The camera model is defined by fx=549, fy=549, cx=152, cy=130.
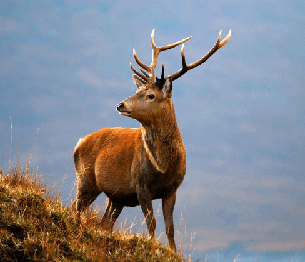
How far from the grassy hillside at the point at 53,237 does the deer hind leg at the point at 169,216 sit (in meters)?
0.46

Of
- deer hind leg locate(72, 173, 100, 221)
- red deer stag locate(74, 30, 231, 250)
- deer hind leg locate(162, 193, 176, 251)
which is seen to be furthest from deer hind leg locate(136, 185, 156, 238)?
deer hind leg locate(72, 173, 100, 221)

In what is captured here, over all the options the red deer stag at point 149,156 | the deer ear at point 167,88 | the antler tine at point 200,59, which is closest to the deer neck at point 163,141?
the red deer stag at point 149,156

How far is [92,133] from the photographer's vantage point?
1029 centimetres

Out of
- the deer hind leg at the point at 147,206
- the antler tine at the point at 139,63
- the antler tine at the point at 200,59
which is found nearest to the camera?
the deer hind leg at the point at 147,206

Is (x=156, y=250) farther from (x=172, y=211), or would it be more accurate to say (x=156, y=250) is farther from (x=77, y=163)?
(x=77, y=163)

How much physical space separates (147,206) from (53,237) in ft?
5.60

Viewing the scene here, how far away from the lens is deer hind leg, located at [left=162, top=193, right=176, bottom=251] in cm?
829

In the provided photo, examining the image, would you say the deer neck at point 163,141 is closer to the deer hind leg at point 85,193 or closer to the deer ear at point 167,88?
the deer ear at point 167,88

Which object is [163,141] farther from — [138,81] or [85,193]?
[85,193]

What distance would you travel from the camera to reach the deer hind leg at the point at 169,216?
27.2 feet

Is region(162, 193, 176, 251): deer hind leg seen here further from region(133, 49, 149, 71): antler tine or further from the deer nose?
region(133, 49, 149, 71): antler tine

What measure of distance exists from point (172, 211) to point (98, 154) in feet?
6.37

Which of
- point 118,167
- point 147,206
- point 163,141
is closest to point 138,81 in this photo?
point 163,141

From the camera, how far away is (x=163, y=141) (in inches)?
328
